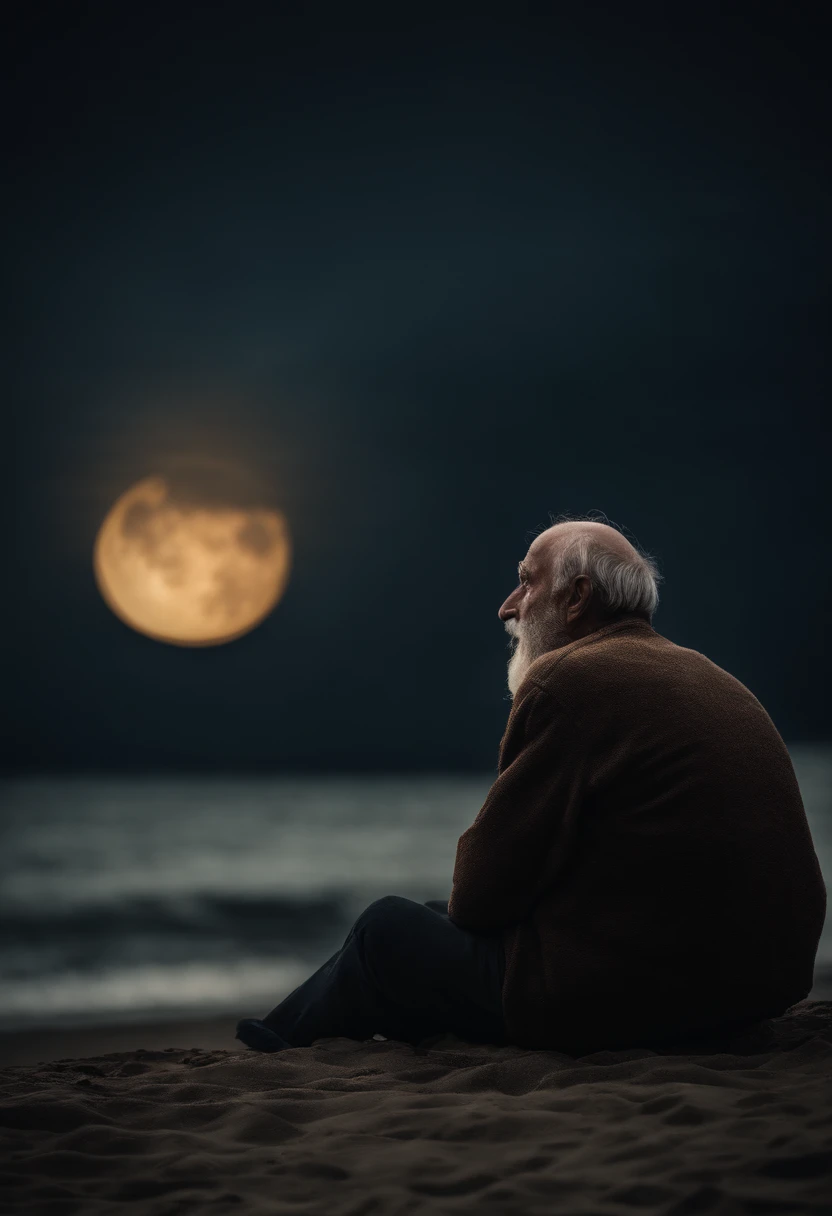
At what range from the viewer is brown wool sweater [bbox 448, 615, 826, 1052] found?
2623 millimetres

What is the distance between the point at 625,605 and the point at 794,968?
1.13 m

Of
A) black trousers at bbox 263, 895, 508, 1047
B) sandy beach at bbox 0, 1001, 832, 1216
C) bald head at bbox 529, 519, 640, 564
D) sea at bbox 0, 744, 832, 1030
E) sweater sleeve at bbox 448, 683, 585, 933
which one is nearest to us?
sandy beach at bbox 0, 1001, 832, 1216

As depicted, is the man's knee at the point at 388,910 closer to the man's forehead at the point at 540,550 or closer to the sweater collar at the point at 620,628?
the sweater collar at the point at 620,628

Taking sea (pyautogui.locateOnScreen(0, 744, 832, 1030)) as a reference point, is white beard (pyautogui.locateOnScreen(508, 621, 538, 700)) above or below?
above

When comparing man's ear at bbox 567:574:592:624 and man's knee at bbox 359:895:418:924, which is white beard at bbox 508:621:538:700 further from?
man's knee at bbox 359:895:418:924

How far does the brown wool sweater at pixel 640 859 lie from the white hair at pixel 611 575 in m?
0.39

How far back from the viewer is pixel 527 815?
2.75 meters

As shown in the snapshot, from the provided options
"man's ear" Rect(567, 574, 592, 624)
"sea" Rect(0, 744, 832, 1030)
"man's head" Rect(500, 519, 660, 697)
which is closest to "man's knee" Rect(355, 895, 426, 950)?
"man's head" Rect(500, 519, 660, 697)

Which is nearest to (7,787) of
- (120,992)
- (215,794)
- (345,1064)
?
(215,794)

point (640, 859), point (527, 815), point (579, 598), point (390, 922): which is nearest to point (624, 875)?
point (640, 859)

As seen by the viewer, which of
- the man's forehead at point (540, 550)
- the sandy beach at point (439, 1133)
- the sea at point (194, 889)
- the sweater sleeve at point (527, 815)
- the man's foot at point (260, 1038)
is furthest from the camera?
the sea at point (194, 889)

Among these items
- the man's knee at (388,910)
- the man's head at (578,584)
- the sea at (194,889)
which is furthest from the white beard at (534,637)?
the sea at (194,889)

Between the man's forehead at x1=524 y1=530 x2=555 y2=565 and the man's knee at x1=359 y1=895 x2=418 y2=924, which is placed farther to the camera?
the man's forehead at x1=524 y1=530 x2=555 y2=565

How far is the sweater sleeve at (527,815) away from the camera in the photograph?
272cm
